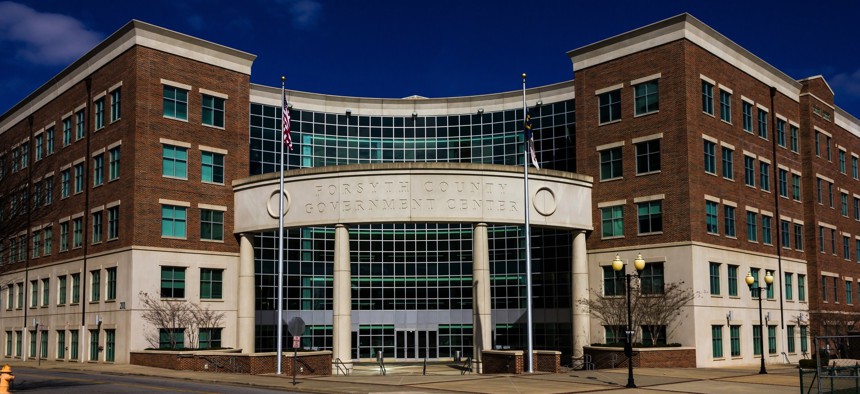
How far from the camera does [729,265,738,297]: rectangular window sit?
52838 millimetres

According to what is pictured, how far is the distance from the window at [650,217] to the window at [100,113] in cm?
3249

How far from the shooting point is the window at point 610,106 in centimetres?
5325

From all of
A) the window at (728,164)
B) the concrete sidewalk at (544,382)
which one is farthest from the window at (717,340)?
the window at (728,164)

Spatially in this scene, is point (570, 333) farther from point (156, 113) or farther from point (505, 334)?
point (156, 113)

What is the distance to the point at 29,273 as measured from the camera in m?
64.2

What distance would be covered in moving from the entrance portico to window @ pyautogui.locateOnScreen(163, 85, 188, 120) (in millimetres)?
7587

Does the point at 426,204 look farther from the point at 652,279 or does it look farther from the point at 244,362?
the point at 652,279

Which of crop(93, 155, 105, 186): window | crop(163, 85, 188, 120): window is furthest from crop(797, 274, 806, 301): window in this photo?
crop(93, 155, 105, 186): window

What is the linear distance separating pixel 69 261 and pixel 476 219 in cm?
2757

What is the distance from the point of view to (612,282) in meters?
52.0

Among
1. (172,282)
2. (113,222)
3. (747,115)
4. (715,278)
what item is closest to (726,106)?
(747,115)

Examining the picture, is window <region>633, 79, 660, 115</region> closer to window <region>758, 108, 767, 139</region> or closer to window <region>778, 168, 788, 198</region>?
window <region>758, 108, 767, 139</region>

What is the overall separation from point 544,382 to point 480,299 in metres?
10.4

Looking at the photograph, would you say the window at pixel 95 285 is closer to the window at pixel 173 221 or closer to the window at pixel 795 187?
the window at pixel 173 221
